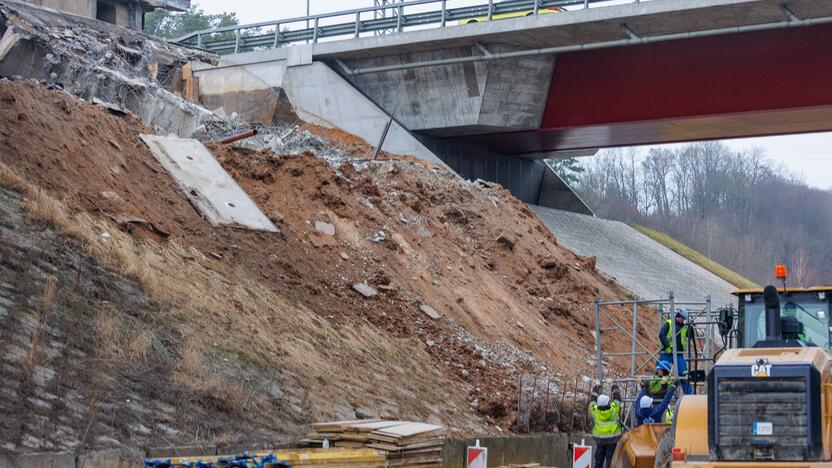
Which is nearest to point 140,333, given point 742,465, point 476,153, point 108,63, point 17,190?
point 17,190

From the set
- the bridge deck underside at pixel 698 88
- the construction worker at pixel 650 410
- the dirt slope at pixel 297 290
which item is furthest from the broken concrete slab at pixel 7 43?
the construction worker at pixel 650 410

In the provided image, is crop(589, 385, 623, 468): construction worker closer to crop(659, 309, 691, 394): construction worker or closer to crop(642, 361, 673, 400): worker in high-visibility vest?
crop(642, 361, 673, 400): worker in high-visibility vest

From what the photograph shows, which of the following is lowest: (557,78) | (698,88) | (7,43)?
(7,43)

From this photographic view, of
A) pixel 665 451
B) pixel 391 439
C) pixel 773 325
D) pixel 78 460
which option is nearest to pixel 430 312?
pixel 391 439

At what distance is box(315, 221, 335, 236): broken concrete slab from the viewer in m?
21.4

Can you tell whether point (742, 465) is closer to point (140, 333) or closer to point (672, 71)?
point (140, 333)

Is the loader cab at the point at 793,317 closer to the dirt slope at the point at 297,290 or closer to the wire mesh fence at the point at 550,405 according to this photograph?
the dirt slope at the point at 297,290

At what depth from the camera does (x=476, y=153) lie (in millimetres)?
38219

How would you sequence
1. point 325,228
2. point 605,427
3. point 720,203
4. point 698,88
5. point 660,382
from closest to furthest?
point 605,427
point 660,382
point 325,228
point 698,88
point 720,203

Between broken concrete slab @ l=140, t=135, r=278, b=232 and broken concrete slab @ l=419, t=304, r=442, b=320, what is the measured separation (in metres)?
2.97

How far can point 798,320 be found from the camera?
42.9 ft

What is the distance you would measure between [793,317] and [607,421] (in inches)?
102

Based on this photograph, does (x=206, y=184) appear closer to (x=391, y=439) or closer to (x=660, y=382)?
(x=391, y=439)

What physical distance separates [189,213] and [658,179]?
70.5 metres
